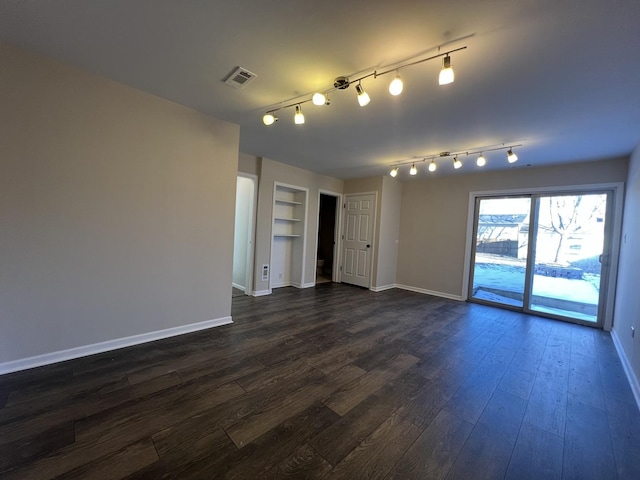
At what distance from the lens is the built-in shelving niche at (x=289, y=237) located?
5.38 metres

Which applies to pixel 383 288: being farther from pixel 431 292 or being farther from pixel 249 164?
pixel 249 164

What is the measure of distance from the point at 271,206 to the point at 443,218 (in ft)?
11.7

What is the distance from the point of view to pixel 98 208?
2.34 meters

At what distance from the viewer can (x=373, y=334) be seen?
3.18 meters

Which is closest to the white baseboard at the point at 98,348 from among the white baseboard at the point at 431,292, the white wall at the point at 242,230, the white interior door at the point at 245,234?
the white interior door at the point at 245,234

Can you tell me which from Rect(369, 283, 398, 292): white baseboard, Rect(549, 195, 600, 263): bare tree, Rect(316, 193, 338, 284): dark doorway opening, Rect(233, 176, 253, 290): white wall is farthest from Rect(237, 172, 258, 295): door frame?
Rect(549, 195, 600, 263): bare tree

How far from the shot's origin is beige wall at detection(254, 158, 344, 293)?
4.69 m

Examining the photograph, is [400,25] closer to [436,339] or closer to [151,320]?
[436,339]

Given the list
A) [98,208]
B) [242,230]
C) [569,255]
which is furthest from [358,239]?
[98,208]

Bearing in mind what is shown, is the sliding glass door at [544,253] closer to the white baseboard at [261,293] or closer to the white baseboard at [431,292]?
the white baseboard at [431,292]

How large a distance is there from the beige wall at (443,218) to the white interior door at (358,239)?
2.89 feet

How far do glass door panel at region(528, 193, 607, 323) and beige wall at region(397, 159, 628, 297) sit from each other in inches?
15.5

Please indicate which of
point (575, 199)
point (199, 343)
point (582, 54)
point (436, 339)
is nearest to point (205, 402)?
point (199, 343)

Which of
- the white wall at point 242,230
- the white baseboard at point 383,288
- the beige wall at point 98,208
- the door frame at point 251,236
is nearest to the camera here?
the beige wall at point 98,208
